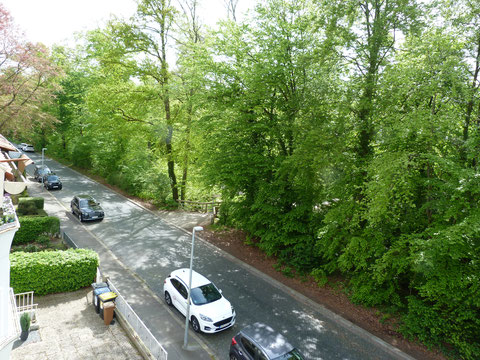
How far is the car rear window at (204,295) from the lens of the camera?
1183 centimetres

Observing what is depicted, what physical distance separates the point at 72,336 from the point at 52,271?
138 inches

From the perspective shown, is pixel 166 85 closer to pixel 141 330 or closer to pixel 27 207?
pixel 27 207

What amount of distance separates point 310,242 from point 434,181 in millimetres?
6794

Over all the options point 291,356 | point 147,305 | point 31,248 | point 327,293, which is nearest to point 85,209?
point 31,248

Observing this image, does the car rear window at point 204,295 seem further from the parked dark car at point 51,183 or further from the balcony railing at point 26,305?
the parked dark car at point 51,183

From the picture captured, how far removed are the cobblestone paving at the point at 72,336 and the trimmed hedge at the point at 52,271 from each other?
55 cm

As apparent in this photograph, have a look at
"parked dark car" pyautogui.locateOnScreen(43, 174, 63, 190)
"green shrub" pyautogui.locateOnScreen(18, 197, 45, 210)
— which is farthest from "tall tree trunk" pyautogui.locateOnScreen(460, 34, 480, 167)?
"parked dark car" pyautogui.locateOnScreen(43, 174, 63, 190)

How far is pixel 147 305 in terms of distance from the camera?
12.9 m

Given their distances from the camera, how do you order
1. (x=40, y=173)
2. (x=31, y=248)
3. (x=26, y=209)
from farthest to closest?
(x=40, y=173), (x=26, y=209), (x=31, y=248)

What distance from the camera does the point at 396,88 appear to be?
39.1 feet

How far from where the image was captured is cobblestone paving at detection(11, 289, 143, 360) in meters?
9.72

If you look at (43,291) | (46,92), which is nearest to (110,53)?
(46,92)

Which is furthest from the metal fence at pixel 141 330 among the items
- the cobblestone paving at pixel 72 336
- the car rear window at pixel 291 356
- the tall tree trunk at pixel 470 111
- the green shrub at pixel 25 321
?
the tall tree trunk at pixel 470 111

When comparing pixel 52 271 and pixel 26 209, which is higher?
pixel 26 209
